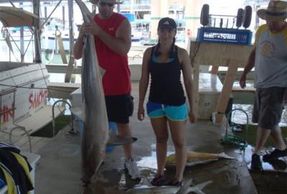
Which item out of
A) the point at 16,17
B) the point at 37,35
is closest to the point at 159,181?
the point at 16,17

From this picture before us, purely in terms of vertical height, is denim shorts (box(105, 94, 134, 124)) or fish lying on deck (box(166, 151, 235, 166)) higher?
denim shorts (box(105, 94, 134, 124))

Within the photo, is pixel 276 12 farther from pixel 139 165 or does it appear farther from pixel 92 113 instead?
pixel 92 113

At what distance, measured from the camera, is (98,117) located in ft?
7.69

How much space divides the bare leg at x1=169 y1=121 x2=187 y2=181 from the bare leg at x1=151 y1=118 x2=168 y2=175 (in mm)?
103

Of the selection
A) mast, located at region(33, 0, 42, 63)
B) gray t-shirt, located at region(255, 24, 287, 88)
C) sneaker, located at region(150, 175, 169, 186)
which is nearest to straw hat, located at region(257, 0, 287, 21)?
gray t-shirt, located at region(255, 24, 287, 88)

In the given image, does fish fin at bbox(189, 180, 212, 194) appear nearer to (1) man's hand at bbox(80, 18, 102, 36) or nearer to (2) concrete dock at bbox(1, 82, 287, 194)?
(2) concrete dock at bbox(1, 82, 287, 194)

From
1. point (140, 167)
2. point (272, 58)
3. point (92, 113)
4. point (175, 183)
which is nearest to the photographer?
point (92, 113)

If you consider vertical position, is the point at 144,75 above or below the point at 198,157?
above

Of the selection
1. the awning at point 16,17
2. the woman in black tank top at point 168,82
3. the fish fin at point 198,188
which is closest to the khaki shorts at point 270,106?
the fish fin at point 198,188

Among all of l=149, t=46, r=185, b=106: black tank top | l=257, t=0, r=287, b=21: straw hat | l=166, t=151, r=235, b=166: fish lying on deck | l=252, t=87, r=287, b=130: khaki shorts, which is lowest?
l=166, t=151, r=235, b=166: fish lying on deck

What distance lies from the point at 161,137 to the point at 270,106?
1.21 m

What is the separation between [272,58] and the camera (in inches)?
143

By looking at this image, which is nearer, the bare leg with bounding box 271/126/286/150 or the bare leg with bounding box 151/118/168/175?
the bare leg with bounding box 151/118/168/175

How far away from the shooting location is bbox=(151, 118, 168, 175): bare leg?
3.16 meters
